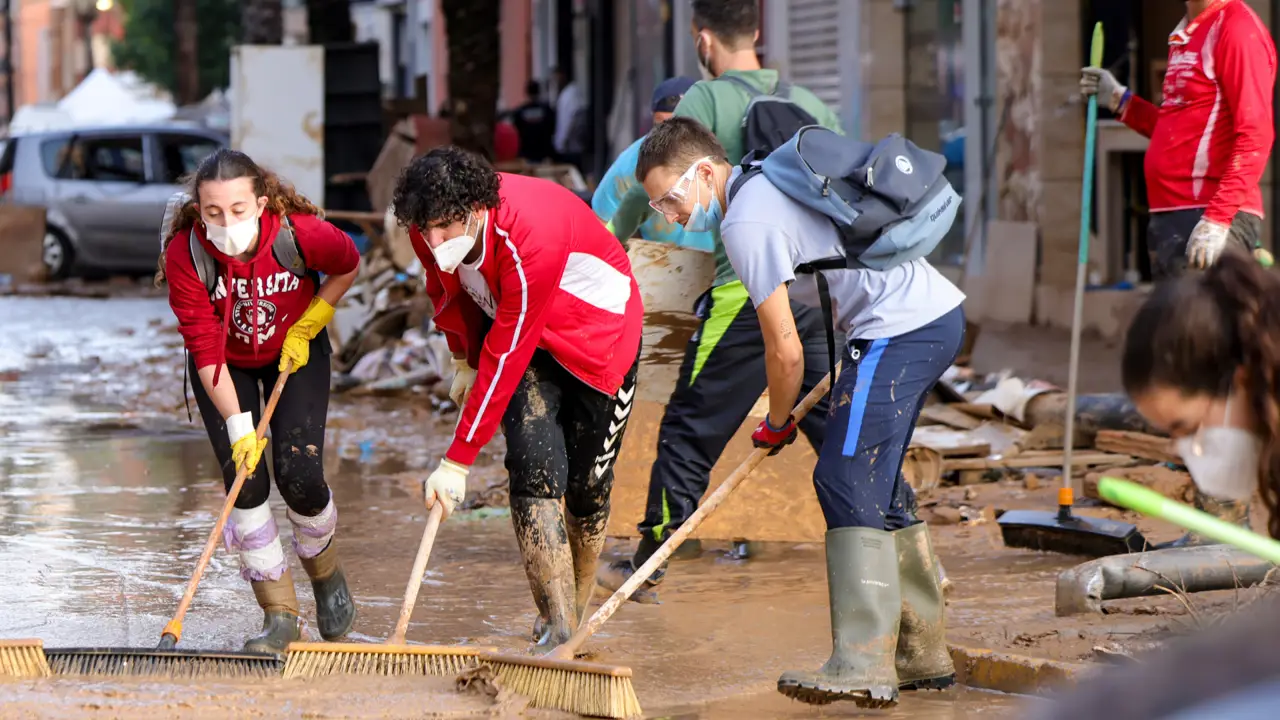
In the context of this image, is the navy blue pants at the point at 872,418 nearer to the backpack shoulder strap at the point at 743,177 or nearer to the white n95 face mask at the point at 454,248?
the backpack shoulder strap at the point at 743,177

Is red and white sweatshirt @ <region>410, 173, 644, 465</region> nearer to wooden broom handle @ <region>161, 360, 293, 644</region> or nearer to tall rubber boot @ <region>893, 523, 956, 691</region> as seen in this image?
wooden broom handle @ <region>161, 360, 293, 644</region>

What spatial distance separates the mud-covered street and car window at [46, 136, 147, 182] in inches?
421

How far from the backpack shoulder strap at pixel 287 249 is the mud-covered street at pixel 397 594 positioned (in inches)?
45.2

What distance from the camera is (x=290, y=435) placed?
5.07m

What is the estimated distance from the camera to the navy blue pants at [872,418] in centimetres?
436

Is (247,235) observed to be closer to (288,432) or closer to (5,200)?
(288,432)

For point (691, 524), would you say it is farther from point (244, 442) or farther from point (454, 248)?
point (244, 442)

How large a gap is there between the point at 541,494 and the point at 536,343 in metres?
0.44


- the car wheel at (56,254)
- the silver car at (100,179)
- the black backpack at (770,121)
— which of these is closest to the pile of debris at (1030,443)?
the black backpack at (770,121)

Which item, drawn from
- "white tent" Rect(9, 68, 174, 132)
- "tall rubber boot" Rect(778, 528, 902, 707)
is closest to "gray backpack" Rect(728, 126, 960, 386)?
"tall rubber boot" Rect(778, 528, 902, 707)

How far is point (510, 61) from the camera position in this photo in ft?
112

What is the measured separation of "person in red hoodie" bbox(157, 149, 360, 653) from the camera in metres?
4.93

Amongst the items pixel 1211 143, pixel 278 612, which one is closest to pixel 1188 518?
pixel 278 612

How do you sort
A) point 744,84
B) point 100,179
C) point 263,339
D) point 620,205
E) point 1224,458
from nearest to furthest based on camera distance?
point 1224,458, point 263,339, point 620,205, point 744,84, point 100,179
